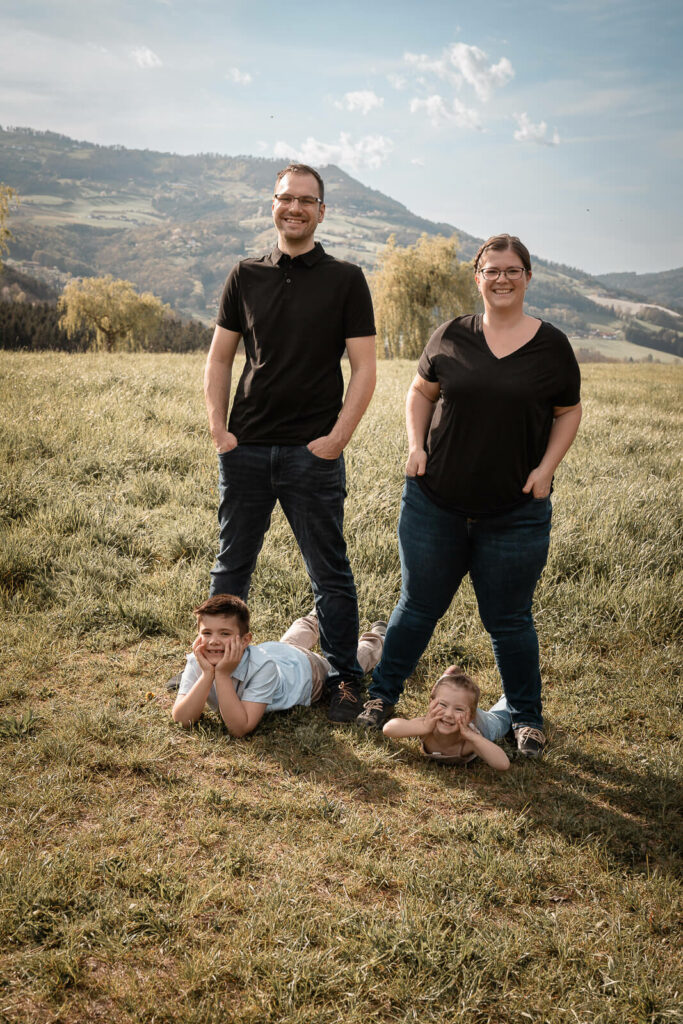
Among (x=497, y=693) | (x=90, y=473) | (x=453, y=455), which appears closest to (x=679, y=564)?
(x=497, y=693)

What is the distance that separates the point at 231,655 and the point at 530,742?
5.60 feet

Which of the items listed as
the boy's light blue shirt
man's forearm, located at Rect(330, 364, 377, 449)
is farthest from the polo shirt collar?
the boy's light blue shirt

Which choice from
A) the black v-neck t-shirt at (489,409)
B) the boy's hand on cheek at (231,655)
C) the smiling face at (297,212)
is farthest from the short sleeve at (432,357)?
the boy's hand on cheek at (231,655)

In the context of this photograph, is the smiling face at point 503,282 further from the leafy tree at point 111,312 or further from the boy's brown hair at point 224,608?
the leafy tree at point 111,312

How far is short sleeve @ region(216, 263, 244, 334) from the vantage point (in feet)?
11.6

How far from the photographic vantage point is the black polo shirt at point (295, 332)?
3.40 meters

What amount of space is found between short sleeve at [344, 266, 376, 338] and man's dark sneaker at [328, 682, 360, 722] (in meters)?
2.06

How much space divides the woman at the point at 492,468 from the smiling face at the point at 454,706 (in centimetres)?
34

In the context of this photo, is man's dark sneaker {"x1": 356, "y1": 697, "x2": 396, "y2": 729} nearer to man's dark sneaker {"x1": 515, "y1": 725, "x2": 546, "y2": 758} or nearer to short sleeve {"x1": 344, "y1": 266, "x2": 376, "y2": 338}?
man's dark sneaker {"x1": 515, "y1": 725, "x2": 546, "y2": 758}

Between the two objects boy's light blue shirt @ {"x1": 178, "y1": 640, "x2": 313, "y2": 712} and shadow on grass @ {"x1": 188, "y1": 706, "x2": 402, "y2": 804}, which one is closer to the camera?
shadow on grass @ {"x1": 188, "y1": 706, "x2": 402, "y2": 804}

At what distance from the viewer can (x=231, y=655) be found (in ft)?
11.1

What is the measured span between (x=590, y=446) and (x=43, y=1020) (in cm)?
938

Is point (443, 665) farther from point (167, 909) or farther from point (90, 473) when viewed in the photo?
point (90, 473)

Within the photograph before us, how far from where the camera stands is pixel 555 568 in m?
5.50
